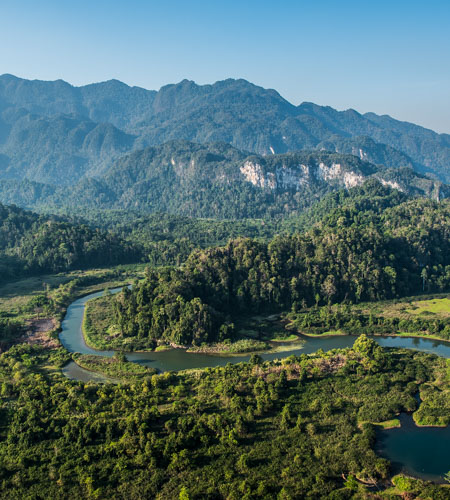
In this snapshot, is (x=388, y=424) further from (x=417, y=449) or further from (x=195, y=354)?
(x=195, y=354)

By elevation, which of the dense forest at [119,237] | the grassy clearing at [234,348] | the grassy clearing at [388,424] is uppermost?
the dense forest at [119,237]

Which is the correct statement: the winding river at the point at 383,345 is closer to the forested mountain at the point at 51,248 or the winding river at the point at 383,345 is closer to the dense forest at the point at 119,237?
the forested mountain at the point at 51,248

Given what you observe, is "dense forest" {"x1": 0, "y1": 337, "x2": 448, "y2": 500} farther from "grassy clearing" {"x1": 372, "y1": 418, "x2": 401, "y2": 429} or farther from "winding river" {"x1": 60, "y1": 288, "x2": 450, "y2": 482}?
"winding river" {"x1": 60, "y1": 288, "x2": 450, "y2": 482}

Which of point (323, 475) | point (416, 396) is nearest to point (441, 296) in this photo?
point (416, 396)

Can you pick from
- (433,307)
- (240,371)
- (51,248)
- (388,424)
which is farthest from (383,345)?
(51,248)

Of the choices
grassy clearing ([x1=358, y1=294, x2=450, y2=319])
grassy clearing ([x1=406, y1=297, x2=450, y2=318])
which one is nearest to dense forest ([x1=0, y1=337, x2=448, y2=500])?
grassy clearing ([x1=358, y1=294, x2=450, y2=319])

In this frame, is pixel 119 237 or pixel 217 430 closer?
pixel 217 430

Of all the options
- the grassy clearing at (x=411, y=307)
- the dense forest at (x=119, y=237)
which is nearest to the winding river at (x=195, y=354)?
the grassy clearing at (x=411, y=307)
